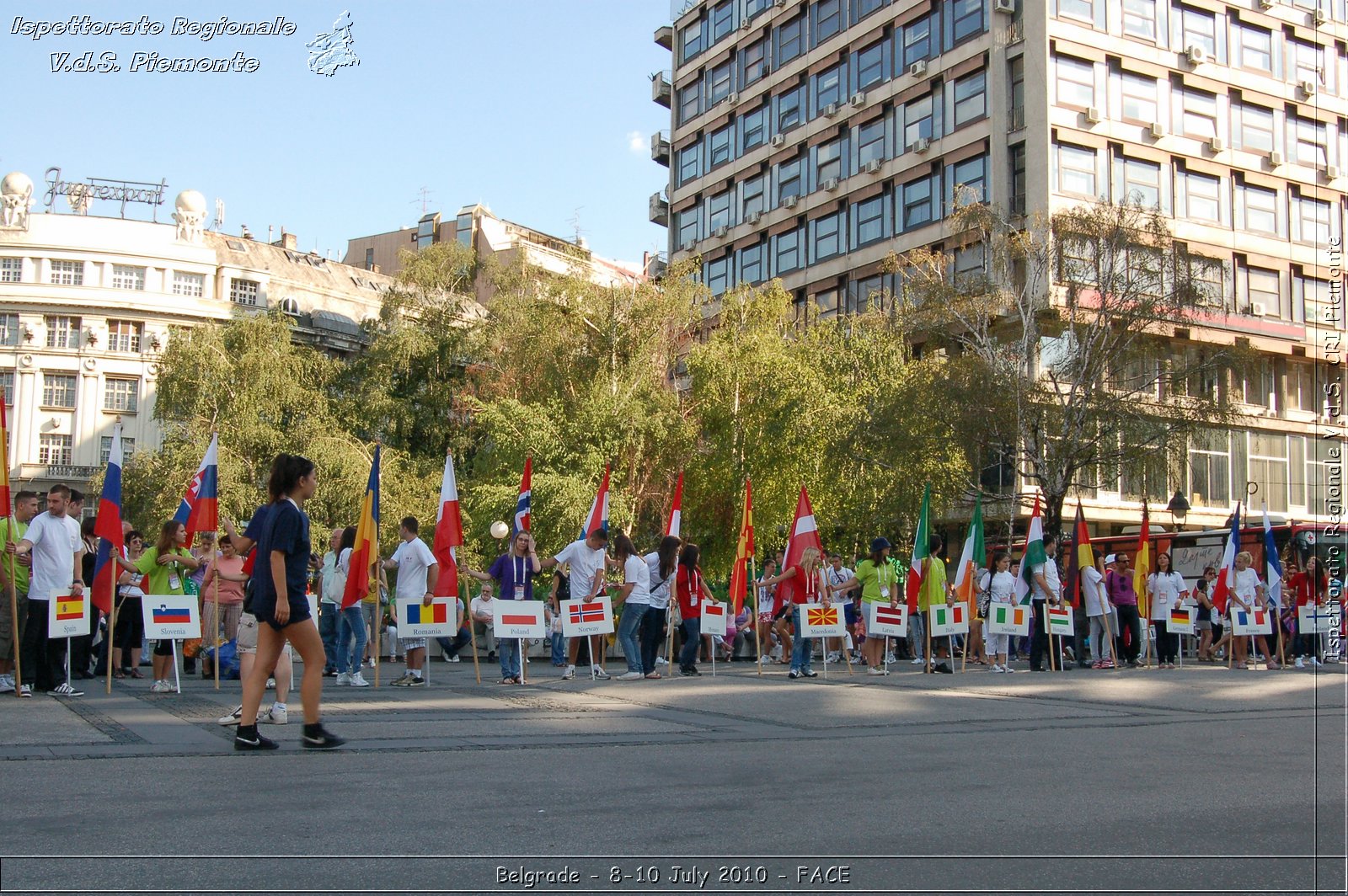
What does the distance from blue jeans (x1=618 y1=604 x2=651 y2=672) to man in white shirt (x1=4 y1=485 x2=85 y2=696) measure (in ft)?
20.9

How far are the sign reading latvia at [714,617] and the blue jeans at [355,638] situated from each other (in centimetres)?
485

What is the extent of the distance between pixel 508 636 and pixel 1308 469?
43.8 metres

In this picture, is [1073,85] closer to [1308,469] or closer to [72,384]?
[1308,469]

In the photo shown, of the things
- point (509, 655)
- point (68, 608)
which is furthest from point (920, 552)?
point (68, 608)

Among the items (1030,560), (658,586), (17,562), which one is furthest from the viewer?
(1030,560)

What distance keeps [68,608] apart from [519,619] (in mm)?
5160

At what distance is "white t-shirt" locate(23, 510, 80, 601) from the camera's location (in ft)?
44.4

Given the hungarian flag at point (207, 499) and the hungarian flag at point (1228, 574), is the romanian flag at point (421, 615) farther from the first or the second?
the hungarian flag at point (1228, 574)

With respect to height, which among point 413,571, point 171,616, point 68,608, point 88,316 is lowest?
point 171,616

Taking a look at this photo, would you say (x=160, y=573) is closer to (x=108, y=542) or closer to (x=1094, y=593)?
(x=108, y=542)

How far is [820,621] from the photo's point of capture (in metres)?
18.3

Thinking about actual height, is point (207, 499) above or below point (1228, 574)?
above

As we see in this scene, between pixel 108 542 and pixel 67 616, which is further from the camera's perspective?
pixel 108 542

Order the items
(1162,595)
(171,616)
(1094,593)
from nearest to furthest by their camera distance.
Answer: (171,616) < (1094,593) < (1162,595)
